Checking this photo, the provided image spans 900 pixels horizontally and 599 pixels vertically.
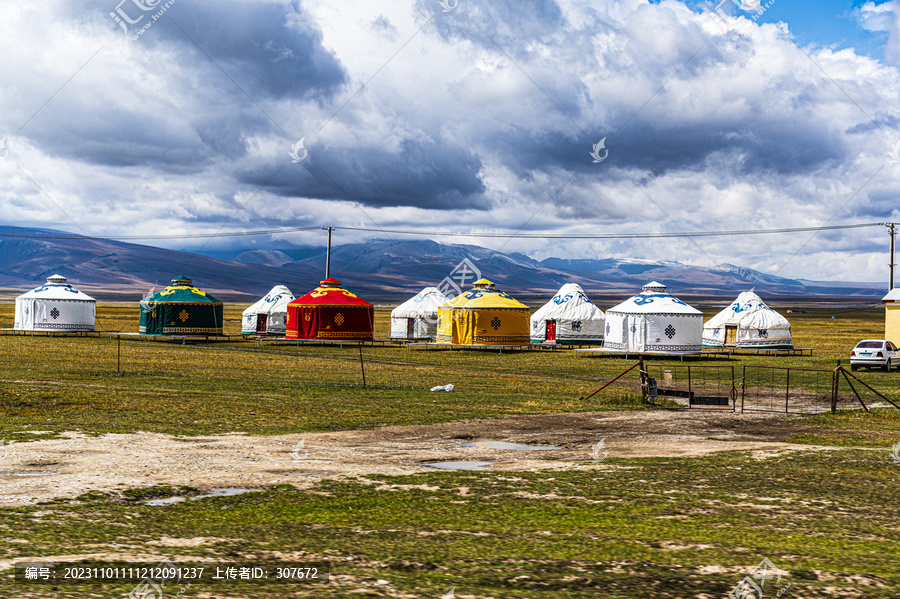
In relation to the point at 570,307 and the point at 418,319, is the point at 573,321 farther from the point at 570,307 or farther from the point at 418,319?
the point at 418,319

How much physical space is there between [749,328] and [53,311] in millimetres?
50377

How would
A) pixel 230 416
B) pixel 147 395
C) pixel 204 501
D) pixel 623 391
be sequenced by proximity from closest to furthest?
1. pixel 204 501
2. pixel 230 416
3. pixel 147 395
4. pixel 623 391

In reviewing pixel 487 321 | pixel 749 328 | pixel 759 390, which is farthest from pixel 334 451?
pixel 749 328

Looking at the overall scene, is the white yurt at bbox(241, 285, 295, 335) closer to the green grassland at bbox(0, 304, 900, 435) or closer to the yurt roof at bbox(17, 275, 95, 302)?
the yurt roof at bbox(17, 275, 95, 302)

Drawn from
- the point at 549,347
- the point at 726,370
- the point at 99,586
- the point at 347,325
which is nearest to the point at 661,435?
the point at 99,586

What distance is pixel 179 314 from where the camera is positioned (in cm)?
5844

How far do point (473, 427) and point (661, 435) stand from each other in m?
4.06

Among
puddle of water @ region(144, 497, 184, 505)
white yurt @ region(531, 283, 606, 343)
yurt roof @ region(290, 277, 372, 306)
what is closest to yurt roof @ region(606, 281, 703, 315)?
white yurt @ region(531, 283, 606, 343)

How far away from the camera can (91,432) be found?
15.3m

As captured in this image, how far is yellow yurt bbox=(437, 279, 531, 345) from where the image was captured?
52781mm

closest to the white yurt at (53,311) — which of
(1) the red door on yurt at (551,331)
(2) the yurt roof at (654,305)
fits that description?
(1) the red door on yurt at (551,331)

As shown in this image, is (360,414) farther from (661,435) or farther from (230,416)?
(661,435)

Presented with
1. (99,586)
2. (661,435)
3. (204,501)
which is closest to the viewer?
(99,586)

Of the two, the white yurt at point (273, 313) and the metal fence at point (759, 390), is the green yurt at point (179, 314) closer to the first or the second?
the white yurt at point (273, 313)
